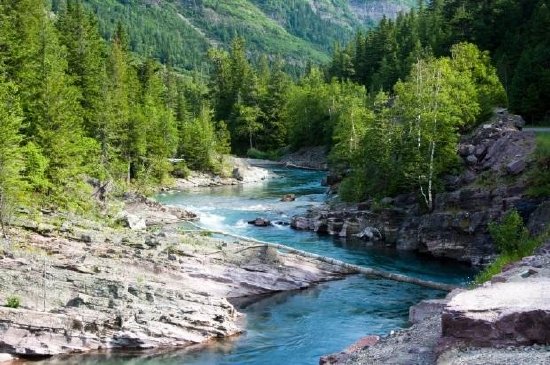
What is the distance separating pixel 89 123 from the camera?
192 ft

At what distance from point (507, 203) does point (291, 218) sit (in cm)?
1919

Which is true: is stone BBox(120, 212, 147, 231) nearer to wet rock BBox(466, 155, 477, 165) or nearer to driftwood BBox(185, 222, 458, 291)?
driftwood BBox(185, 222, 458, 291)

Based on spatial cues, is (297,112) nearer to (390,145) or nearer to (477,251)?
(390,145)

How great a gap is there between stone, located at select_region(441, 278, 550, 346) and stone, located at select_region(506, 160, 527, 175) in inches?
1126

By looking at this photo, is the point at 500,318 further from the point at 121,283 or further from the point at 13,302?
the point at 13,302

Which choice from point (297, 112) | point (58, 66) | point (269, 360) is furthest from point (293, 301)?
point (297, 112)

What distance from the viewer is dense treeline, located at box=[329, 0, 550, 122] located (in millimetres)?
55938

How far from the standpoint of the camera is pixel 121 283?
28.6 meters

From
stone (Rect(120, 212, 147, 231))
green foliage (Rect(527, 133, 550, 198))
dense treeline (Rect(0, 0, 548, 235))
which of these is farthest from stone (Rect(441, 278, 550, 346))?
stone (Rect(120, 212, 147, 231))

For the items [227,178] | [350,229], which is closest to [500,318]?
[350,229]

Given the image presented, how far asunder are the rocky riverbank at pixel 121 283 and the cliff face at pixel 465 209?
10.3 m

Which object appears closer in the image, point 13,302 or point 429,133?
point 13,302

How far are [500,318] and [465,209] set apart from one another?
30.9 m

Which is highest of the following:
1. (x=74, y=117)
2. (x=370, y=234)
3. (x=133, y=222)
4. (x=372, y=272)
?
(x=74, y=117)
